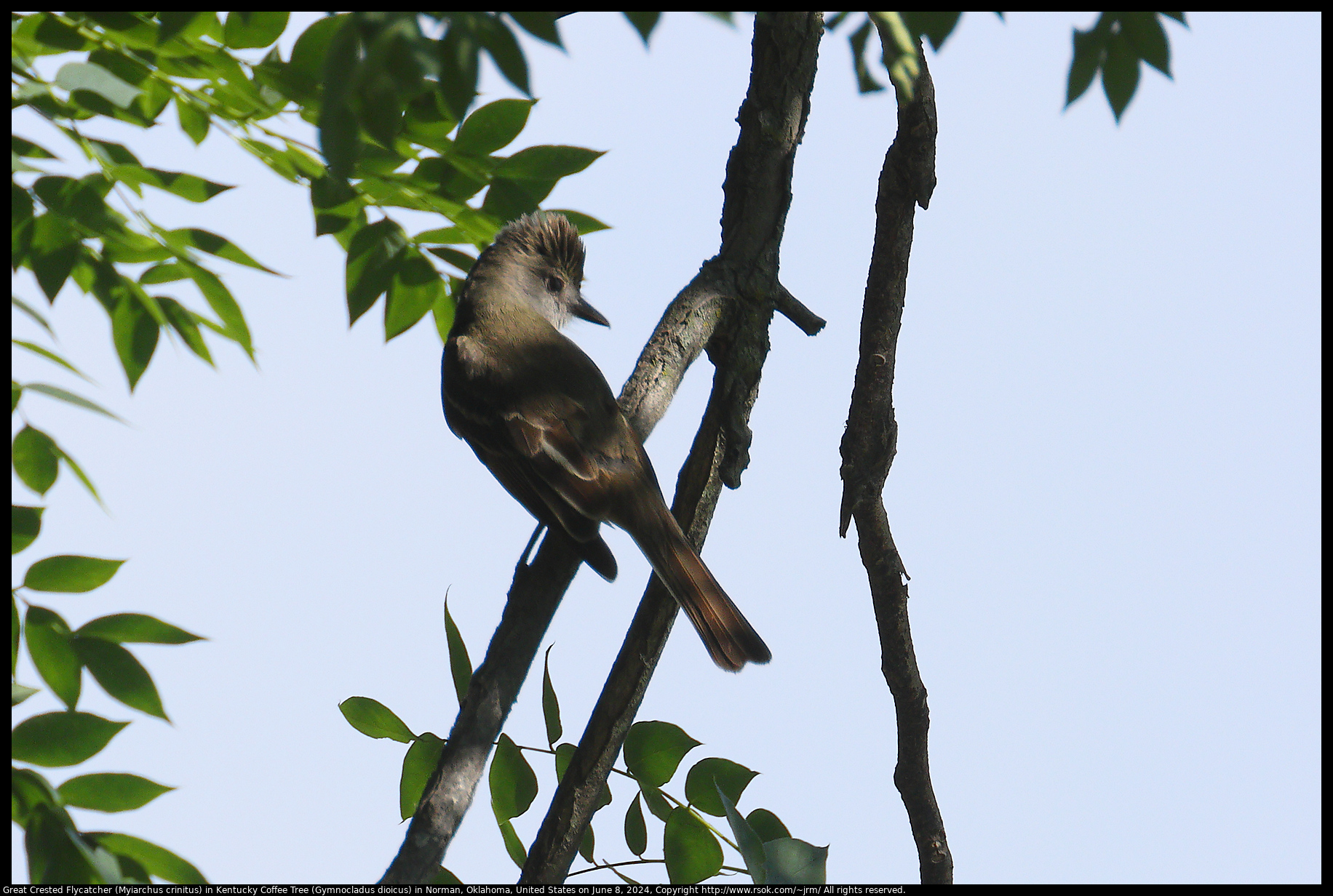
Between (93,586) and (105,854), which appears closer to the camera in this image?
(105,854)

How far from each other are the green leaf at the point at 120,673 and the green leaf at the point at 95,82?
1.31 m

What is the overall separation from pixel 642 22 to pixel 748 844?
1.61 m

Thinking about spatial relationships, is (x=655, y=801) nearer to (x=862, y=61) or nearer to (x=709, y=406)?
(x=709, y=406)

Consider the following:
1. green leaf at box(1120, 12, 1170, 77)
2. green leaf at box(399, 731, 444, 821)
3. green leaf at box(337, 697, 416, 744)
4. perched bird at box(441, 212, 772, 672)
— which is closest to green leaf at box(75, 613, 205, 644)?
green leaf at box(337, 697, 416, 744)

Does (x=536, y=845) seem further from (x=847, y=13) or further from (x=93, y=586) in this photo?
(x=847, y=13)

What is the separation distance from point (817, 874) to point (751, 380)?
60.5 inches

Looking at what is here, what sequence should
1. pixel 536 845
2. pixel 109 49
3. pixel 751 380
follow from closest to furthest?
pixel 536 845 → pixel 109 49 → pixel 751 380

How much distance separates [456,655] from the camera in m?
2.32

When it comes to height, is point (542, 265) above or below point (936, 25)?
above

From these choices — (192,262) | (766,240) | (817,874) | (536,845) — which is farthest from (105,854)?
(766,240)

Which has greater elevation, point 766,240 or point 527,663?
point 766,240

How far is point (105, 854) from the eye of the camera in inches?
69.4

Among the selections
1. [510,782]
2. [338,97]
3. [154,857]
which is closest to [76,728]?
[154,857]

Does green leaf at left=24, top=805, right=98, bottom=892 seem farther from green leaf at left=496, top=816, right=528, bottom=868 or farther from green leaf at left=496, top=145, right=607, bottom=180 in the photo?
green leaf at left=496, top=145, right=607, bottom=180
